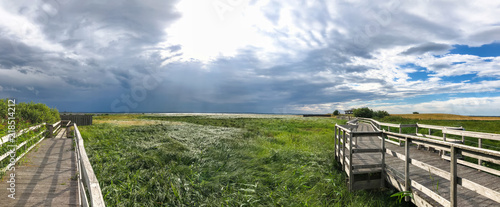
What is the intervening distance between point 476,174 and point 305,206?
4893 mm

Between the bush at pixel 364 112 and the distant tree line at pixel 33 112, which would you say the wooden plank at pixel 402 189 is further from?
the bush at pixel 364 112

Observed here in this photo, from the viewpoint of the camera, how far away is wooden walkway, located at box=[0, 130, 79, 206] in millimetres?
4977

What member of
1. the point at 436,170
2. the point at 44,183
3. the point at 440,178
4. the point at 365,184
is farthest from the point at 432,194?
the point at 44,183

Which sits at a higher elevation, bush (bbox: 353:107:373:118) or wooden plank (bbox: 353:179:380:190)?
bush (bbox: 353:107:373:118)

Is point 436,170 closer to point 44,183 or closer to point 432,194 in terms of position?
point 432,194

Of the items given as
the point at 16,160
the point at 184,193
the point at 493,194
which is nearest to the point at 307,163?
the point at 184,193

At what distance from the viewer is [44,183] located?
5.99 m

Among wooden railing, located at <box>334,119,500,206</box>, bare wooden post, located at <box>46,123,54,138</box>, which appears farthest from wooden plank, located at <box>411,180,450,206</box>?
bare wooden post, located at <box>46,123,54,138</box>

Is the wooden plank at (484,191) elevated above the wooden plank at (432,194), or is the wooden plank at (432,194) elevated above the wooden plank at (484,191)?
the wooden plank at (484,191)

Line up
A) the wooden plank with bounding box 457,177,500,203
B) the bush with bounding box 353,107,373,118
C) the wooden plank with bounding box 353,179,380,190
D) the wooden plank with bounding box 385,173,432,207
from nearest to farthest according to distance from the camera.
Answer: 1. the wooden plank with bounding box 457,177,500,203
2. the wooden plank with bounding box 385,173,432,207
3. the wooden plank with bounding box 353,179,380,190
4. the bush with bounding box 353,107,373,118

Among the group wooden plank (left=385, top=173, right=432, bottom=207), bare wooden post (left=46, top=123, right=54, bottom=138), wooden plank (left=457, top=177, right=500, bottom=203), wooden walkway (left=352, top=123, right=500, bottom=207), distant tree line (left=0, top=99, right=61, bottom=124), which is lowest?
wooden plank (left=385, top=173, right=432, bottom=207)

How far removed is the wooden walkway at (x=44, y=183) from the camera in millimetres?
4977

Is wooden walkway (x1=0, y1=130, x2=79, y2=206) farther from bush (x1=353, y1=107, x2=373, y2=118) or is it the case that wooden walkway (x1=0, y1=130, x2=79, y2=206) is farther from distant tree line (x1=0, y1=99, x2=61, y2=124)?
bush (x1=353, y1=107, x2=373, y2=118)

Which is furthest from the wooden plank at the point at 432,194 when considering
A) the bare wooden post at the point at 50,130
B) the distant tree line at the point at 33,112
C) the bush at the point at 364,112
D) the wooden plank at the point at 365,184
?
the bush at the point at 364,112
